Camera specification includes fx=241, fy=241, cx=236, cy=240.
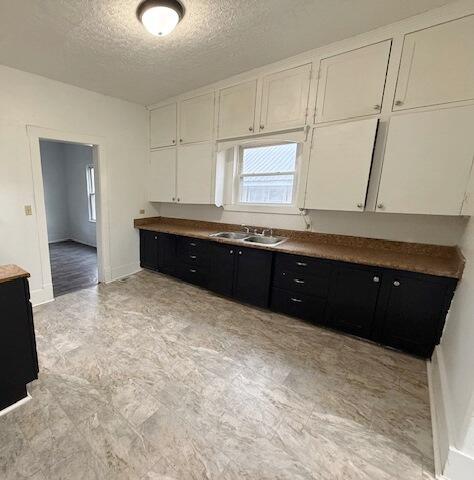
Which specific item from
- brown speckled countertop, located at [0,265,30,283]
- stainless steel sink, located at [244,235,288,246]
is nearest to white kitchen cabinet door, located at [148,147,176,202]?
stainless steel sink, located at [244,235,288,246]

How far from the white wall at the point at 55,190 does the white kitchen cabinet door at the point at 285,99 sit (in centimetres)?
551

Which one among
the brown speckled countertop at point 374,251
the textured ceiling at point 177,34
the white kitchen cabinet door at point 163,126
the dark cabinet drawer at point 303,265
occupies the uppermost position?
the textured ceiling at point 177,34

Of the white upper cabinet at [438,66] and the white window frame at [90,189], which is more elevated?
the white upper cabinet at [438,66]

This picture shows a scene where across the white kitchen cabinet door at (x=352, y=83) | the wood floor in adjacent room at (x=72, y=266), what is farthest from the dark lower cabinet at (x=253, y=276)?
the wood floor in adjacent room at (x=72, y=266)

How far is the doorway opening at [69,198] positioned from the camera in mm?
5449

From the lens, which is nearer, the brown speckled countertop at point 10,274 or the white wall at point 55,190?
the brown speckled countertop at point 10,274

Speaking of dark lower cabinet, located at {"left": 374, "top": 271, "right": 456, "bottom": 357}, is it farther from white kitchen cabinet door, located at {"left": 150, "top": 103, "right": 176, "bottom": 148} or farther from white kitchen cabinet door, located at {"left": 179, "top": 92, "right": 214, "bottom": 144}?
white kitchen cabinet door, located at {"left": 150, "top": 103, "right": 176, "bottom": 148}

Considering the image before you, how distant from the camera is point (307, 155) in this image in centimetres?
248

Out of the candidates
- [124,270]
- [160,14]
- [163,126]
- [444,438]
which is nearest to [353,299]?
[444,438]

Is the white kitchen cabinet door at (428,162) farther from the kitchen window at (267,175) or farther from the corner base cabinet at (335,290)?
the kitchen window at (267,175)

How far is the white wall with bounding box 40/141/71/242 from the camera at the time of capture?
560 cm

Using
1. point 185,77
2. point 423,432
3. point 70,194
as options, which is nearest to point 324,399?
point 423,432

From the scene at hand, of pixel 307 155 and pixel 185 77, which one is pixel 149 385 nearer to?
pixel 307 155

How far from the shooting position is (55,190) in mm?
5840
